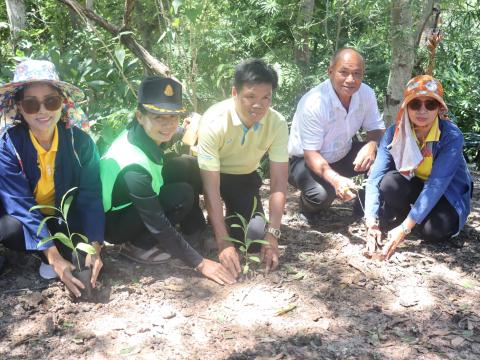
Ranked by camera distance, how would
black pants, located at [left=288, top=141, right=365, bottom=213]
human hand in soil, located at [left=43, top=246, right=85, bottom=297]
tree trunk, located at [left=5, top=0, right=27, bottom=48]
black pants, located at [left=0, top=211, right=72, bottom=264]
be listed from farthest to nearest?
tree trunk, located at [left=5, top=0, right=27, bottom=48] < black pants, located at [left=288, top=141, right=365, bottom=213] < black pants, located at [left=0, top=211, right=72, bottom=264] < human hand in soil, located at [left=43, top=246, right=85, bottom=297]

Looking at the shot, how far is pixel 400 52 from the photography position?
4066 mm

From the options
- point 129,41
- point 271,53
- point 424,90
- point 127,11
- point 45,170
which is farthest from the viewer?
point 271,53

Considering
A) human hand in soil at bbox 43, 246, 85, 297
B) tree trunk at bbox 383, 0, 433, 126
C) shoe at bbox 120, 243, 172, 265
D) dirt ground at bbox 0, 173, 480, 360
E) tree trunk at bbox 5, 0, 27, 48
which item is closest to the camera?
dirt ground at bbox 0, 173, 480, 360

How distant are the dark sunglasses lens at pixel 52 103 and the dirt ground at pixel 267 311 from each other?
1.04 metres

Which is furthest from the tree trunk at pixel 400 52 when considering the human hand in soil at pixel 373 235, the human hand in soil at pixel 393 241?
the human hand in soil at pixel 393 241

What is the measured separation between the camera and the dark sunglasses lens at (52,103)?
250cm

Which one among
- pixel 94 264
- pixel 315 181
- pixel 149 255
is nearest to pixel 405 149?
pixel 315 181

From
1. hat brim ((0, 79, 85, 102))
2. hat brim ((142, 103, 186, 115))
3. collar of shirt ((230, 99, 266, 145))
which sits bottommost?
collar of shirt ((230, 99, 266, 145))

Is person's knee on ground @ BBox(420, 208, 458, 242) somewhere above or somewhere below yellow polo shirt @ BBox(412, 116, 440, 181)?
below

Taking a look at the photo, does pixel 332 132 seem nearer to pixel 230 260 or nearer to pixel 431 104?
pixel 431 104

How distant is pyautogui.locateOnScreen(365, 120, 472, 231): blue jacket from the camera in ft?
9.99

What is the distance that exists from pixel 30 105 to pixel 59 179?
0.46m

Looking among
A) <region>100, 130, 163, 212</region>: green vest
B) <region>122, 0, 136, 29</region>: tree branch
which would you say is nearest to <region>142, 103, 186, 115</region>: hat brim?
<region>100, 130, 163, 212</region>: green vest

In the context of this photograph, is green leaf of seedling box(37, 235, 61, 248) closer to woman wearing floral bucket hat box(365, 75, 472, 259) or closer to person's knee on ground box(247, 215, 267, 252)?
person's knee on ground box(247, 215, 267, 252)
